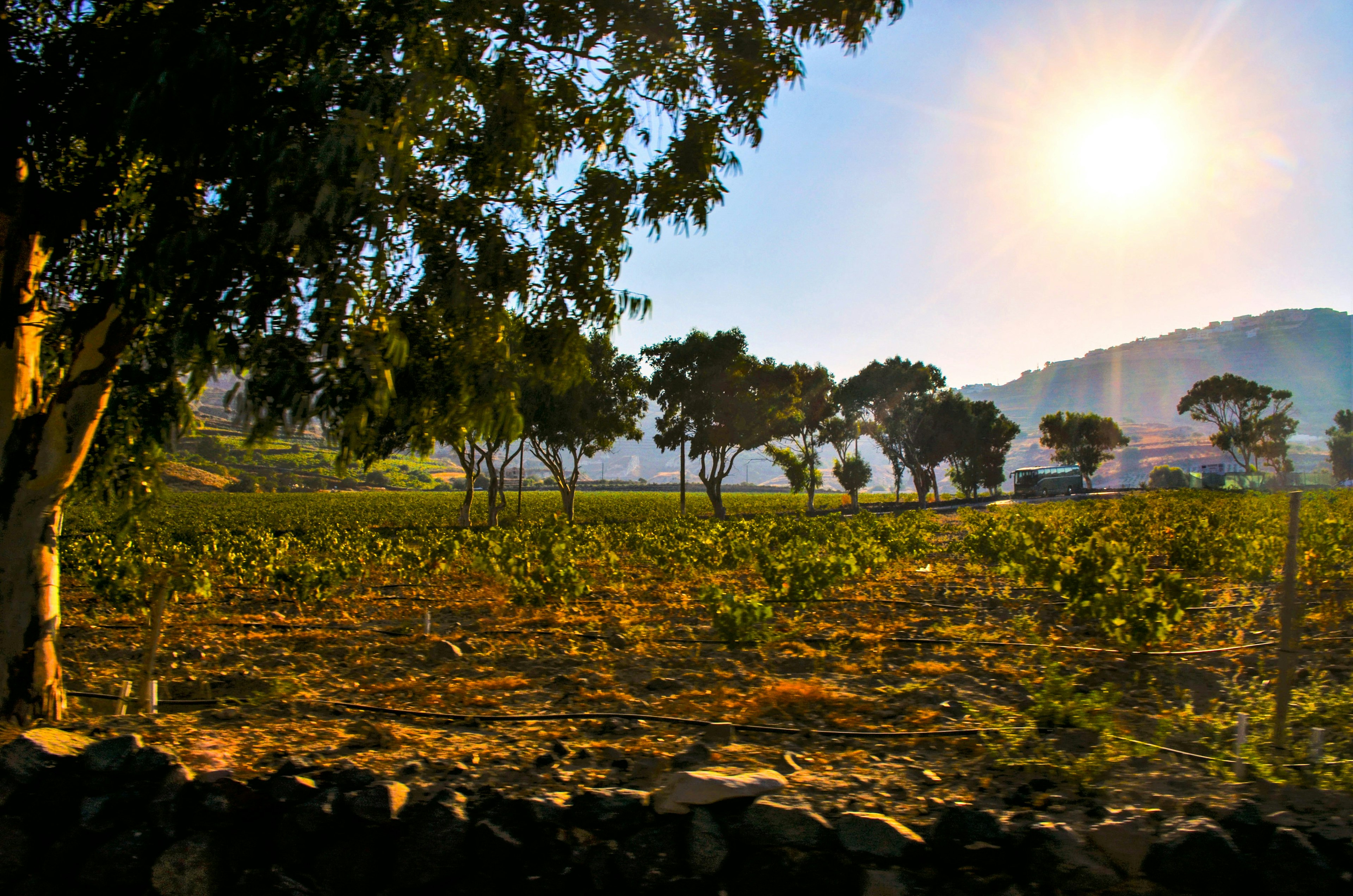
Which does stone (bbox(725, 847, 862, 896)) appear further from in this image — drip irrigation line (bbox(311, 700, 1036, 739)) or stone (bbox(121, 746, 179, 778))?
stone (bbox(121, 746, 179, 778))

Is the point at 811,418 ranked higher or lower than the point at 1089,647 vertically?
higher

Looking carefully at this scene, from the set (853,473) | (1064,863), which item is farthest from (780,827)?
(853,473)

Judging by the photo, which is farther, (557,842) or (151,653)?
(151,653)

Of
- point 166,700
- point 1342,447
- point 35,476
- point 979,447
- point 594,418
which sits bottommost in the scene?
point 166,700

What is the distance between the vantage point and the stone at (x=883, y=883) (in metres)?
3.37

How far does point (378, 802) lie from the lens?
4.00 m

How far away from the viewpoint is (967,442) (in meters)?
73.8

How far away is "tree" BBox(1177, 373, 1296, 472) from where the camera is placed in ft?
274

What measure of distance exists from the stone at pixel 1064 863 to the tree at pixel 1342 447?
137563 millimetres

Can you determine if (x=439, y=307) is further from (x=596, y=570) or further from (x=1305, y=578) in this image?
(x=1305, y=578)

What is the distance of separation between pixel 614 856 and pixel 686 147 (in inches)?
180

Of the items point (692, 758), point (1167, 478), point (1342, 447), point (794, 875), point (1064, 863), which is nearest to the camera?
point (1064, 863)

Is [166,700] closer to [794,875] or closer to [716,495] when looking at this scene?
[794,875]

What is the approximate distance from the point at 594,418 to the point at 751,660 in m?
31.3
